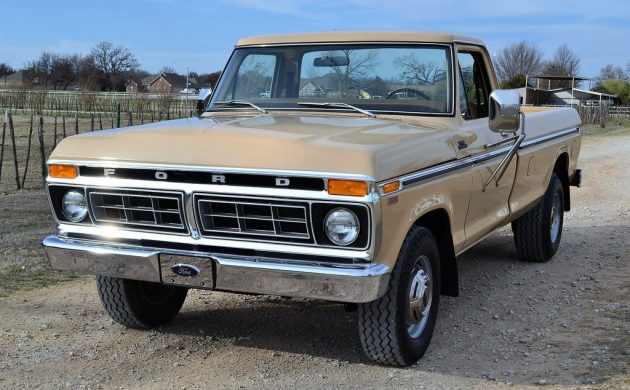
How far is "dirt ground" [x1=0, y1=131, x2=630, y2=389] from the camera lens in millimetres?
4301

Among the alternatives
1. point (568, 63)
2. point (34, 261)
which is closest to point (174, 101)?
point (34, 261)

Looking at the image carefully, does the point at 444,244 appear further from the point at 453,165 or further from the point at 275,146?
the point at 275,146

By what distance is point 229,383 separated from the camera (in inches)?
165

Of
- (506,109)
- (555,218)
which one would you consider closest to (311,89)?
(506,109)

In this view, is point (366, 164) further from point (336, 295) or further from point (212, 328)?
point (212, 328)

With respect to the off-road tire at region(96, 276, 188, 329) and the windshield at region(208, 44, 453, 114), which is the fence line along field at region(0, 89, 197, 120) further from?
the off-road tire at region(96, 276, 188, 329)

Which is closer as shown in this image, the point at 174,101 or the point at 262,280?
the point at 262,280

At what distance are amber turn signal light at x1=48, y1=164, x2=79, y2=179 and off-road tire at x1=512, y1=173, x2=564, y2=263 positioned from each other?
172 inches

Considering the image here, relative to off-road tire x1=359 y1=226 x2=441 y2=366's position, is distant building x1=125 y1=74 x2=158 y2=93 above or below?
above

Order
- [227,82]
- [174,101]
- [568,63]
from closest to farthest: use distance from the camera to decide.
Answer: [227,82]
[174,101]
[568,63]

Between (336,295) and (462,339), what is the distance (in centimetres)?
158

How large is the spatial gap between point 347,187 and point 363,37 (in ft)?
6.95

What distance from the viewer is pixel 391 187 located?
3.87 meters

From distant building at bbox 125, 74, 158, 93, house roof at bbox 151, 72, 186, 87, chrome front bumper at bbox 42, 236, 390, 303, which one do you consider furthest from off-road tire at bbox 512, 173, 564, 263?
distant building at bbox 125, 74, 158, 93
